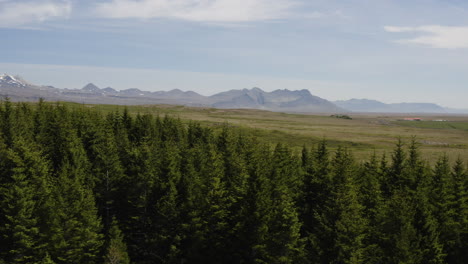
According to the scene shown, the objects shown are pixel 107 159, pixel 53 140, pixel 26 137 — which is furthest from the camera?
pixel 53 140

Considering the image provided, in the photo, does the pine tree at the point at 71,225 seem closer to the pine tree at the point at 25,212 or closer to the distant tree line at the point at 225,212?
the distant tree line at the point at 225,212

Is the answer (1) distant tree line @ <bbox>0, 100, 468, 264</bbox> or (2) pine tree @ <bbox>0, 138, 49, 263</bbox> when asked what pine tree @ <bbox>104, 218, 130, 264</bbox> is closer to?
(1) distant tree line @ <bbox>0, 100, 468, 264</bbox>

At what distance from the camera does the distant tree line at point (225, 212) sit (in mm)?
39656

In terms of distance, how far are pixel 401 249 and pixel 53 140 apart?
66.1 meters

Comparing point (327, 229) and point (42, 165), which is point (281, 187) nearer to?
point (327, 229)

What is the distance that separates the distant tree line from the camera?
39.7 m

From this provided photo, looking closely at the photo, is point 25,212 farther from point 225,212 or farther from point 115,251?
point 225,212

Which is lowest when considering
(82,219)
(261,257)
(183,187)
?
(261,257)

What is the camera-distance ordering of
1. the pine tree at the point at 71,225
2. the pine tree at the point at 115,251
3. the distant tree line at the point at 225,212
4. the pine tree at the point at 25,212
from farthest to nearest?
the pine tree at the point at 115,251, the pine tree at the point at 71,225, the pine tree at the point at 25,212, the distant tree line at the point at 225,212

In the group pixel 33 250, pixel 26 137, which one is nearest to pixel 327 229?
pixel 33 250

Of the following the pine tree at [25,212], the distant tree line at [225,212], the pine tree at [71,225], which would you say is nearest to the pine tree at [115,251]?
the distant tree line at [225,212]

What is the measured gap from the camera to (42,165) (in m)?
46.8

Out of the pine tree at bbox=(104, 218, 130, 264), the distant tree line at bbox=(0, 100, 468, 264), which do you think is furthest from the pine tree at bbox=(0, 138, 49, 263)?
the pine tree at bbox=(104, 218, 130, 264)

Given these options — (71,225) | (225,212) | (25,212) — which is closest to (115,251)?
(71,225)
